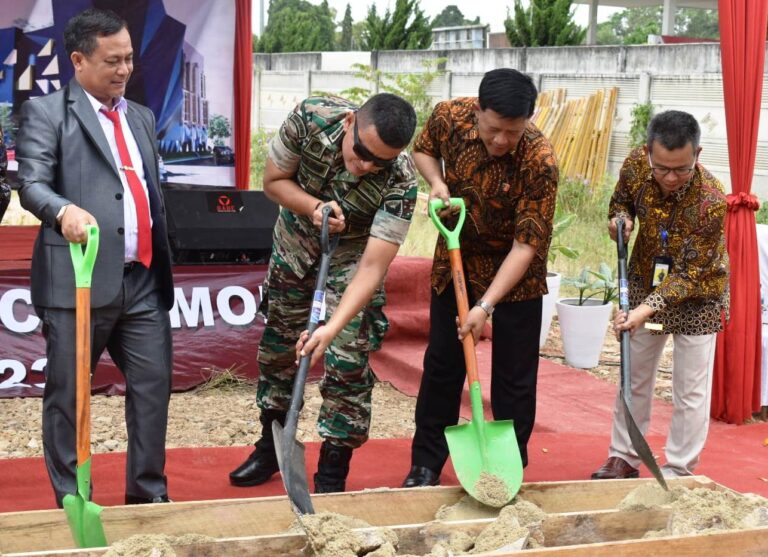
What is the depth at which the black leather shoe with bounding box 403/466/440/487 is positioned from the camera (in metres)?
3.81

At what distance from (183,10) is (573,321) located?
330 cm

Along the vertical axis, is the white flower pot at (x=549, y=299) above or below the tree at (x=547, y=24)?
below

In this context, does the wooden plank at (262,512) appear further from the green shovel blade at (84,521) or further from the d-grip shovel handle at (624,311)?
the d-grip shovel handle at (624,311)

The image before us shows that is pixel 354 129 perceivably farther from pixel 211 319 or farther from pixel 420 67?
pixel 420 67

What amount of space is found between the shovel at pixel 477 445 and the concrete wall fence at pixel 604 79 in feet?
25.7

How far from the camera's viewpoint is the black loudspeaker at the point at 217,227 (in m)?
5.76

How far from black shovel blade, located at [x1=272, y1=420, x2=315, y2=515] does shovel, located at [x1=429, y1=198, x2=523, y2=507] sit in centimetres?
51

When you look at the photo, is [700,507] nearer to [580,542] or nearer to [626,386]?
[580,542]

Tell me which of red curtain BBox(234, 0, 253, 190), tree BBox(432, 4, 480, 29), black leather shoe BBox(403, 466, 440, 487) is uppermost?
tree BBox(432, 4, 480, 29)

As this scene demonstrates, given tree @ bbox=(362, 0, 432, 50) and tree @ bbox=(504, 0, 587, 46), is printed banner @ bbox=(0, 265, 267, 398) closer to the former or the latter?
tree @ bbox=(504, 0, 587, 46)

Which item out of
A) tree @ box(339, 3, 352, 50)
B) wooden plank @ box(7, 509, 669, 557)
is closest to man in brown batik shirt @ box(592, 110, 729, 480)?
wooden plank @ box(7, 509, 669, 557)

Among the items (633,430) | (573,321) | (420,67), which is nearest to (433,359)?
(633,430)

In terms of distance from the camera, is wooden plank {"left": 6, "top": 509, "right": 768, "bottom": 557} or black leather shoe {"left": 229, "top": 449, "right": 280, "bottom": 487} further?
black leather shoe {"left": 229, "top": 449, "right": 280, "bottom": 487}

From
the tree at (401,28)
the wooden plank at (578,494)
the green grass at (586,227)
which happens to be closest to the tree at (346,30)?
the tree at (401,28)
